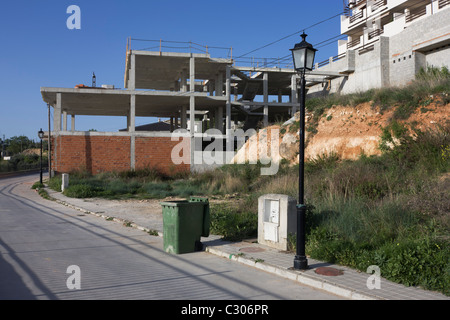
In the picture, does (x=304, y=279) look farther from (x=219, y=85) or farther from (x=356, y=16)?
(x=356, y=16)

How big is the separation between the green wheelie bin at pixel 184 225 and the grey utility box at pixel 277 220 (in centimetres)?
131

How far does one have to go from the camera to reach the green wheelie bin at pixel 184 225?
850 centimetres

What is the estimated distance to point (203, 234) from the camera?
8.94m

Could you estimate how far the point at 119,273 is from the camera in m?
6.76

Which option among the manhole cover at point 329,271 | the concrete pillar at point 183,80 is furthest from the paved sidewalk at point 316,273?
the concrete pillar at point 183,80

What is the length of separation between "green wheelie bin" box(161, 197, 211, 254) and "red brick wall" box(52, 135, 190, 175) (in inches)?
994

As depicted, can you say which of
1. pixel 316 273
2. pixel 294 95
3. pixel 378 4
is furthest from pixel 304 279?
pixel 378 4

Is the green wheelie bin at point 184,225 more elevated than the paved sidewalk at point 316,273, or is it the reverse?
the green wheelie bin at point 184,225

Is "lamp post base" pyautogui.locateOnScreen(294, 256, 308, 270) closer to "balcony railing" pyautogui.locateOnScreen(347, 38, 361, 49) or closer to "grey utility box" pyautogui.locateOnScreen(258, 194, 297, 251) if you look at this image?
"grey utility box" pyautogui.locateOnScreen(258, 194, 297, 251)

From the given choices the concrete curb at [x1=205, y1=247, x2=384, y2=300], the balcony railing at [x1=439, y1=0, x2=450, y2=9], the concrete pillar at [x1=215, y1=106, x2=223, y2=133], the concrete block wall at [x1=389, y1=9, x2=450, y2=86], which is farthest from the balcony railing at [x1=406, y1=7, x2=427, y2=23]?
the concrete curb at [x1=205, y1=247, x2=384, y2=300]

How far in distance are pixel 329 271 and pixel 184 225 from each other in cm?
338

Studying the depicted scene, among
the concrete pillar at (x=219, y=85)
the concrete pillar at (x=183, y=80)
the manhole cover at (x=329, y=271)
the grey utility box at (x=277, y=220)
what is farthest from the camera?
the concrete pillar at (x=219, y=85)

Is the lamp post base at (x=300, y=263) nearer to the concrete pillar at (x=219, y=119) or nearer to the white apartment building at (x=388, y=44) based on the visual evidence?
the white apartment building at (x=388, y=44)

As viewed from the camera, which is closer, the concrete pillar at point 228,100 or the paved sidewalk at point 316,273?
the paved sidewalk at point 316,273
